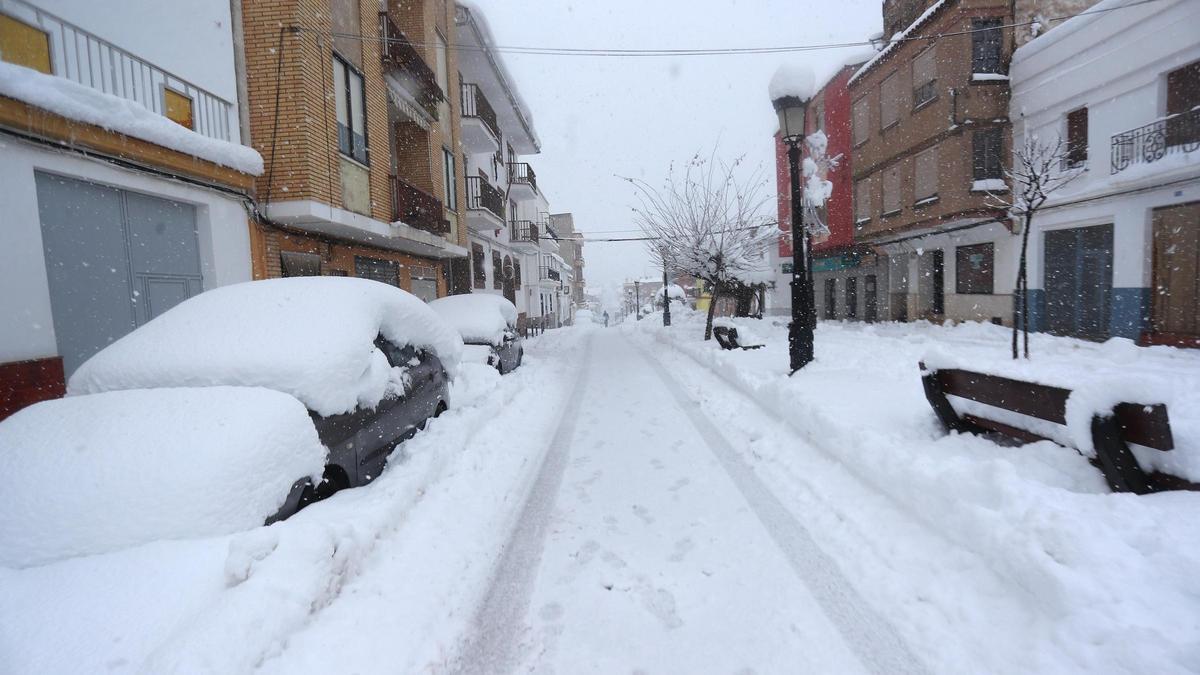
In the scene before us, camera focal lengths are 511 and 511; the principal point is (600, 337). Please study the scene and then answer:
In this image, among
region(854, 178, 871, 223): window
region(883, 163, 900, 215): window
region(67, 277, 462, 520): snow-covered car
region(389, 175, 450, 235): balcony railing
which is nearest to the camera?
region(67, 277, 462, 520): snow-covered car

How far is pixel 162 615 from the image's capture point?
1958mm

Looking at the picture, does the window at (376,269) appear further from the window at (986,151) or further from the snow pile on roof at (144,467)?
the window at (986,151)

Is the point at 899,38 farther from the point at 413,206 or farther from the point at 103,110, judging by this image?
the point at 103,110

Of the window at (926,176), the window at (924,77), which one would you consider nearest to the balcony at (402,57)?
the window at (924,77)

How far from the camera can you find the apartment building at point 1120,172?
1094cm

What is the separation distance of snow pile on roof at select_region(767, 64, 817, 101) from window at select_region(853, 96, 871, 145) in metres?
16.0

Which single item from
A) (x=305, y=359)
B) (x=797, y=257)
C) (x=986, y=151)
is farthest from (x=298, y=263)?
(x=986, y=151)

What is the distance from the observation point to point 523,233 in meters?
25.9

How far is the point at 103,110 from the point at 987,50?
21.3 m

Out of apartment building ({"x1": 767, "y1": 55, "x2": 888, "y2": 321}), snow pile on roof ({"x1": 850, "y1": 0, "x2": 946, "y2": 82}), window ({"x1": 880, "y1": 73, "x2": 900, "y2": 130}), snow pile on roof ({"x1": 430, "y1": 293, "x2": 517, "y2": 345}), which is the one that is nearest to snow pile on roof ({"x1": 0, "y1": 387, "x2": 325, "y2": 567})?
snow pile on roof ({"x1": 430, "y1": 293, "x2": 517, "y2": 345})

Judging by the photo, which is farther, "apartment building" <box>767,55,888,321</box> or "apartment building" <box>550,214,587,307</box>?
"apartment building" <box>550,214,587,307</box>

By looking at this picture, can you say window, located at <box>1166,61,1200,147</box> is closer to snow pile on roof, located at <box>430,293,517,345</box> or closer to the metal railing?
snow pile on roof, located at <box>430,293,517,345</box>

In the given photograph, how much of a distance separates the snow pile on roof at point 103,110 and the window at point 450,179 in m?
8.66

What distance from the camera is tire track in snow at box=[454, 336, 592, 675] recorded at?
2340 millimetres
